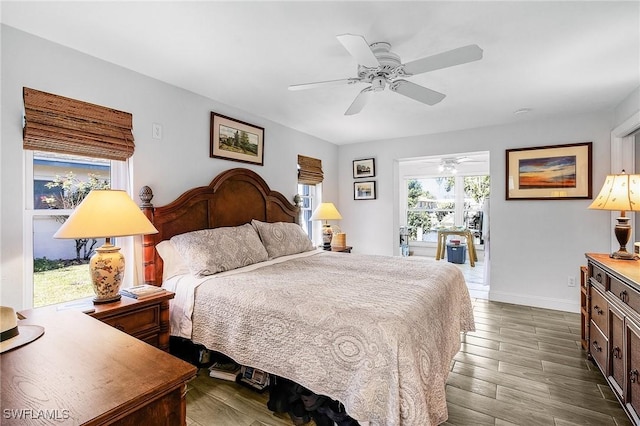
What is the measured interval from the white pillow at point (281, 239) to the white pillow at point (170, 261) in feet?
2.75

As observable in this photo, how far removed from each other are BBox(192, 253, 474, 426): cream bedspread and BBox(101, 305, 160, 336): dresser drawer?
26cm

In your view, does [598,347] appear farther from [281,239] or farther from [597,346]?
[281,239]

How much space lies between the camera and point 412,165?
760 cm

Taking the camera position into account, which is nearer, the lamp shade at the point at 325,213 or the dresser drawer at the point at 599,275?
the dresser drawer at the point at 599,275

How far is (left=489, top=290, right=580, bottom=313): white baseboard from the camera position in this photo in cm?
368

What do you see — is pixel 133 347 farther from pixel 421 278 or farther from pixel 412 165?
pixel 412 165

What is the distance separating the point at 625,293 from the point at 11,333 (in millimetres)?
2949

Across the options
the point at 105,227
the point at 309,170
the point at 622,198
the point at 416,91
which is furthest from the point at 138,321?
the point at 622,198

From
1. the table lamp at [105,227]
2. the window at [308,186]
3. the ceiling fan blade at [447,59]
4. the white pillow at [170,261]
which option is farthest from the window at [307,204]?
the ceiling fan blade at [447,59]

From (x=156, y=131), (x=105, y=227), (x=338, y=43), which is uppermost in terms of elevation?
(x=338, y=43)

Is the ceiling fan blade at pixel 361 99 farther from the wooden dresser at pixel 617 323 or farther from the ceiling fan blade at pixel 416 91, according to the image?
the wooden dresser at pixel 617 323

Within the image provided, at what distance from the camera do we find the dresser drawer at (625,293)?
65.0 inches

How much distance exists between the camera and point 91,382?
2.71 feet

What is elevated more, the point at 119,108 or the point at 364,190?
the point at 119,108
